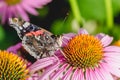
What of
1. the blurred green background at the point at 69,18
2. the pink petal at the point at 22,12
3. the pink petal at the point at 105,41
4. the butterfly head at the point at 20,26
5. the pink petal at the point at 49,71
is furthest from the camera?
the blurred green background at the point at 69,18

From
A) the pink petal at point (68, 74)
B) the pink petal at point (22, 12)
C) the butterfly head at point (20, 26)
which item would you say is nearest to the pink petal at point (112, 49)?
the pink petal at point (68, 74)

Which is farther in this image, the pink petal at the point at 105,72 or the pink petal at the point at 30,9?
the pink petal at the point at 30,9

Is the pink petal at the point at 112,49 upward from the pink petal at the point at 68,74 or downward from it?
upward

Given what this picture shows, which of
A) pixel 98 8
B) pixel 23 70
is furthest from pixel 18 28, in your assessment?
pixel 98 8

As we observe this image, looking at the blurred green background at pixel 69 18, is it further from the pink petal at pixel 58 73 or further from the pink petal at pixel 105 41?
the pink petal at pixel 58 73

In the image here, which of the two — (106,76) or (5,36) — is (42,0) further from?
(106,76)

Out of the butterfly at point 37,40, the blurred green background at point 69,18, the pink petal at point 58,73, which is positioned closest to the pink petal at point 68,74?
the pink petal at point 58,73

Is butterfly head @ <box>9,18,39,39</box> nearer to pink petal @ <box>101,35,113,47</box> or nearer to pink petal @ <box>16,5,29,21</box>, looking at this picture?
pink petal @ <box>101,35,113,47</box>

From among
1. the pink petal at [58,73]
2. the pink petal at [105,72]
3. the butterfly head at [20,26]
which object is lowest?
the pink petal at [105,72]

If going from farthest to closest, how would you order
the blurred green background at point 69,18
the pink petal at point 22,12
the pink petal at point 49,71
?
1. the blurred green background at point 69,18
2. the pink petal at point 22,12
3. the pink petal at point 49,71
